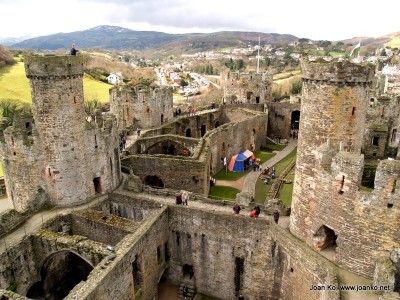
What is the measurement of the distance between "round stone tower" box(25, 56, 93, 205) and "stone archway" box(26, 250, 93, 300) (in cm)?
339

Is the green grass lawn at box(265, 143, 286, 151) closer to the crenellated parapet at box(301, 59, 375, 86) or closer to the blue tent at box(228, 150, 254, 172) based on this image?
the blue tent at box(228, 150, 254, 172)

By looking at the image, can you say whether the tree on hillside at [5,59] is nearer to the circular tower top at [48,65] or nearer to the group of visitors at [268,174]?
the group of visitors at [268,174]

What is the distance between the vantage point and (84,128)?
20.8 meters

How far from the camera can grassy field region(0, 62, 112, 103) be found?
6352cm

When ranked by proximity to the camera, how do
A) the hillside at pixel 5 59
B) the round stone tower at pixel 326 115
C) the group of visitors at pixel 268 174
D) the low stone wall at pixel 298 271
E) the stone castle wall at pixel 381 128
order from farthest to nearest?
1. the hillside at pixel 5 59
2. the group of visitors at pixel 268 174
3. the stone castle wall at pixel 381 128
4. the round stone tower at pixel 326 115
5. the low stone wall at pixel 298 271

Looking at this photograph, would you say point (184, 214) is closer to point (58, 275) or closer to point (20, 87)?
point (58, 275)

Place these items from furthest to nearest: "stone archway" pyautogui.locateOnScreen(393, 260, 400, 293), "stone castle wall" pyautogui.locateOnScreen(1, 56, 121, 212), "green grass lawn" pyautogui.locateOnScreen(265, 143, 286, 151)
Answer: "green grass lawn" pyautogui.locateOnScreen(265, 143, 286, 151) → "stone castle wall" pyautogui.locateOnScreen(1, 56, 121, 212) → "stone archway" pyautogui.locateOnScreen(393, 260, 400, 293)

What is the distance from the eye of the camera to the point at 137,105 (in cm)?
3750

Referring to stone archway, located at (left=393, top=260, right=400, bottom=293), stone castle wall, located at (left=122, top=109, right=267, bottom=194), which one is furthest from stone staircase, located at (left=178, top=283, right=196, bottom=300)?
stone archway, located at (left=393, top=260, right=400, bottom=293)

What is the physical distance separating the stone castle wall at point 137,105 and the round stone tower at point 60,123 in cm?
1650

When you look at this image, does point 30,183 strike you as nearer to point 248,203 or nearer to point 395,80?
point 248,203

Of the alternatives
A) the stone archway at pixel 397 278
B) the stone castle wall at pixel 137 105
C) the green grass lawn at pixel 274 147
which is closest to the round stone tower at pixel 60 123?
the stone castle wall at pixel 137 105

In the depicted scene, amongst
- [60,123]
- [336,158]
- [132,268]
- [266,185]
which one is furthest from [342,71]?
[266,185]

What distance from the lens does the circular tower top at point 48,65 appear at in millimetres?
18797
